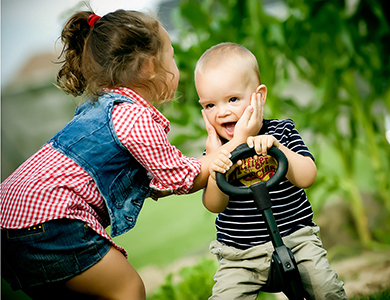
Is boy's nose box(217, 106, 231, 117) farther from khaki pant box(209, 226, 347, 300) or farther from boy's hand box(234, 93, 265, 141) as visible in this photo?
khaki pant box(209, 226, 347, 300)

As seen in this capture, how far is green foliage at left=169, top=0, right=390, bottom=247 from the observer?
2311 millimetres

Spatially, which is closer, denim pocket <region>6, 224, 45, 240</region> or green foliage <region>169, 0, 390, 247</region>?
denim pocket <region>6, 224, 45, 240</region>

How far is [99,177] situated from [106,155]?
0.23 feet

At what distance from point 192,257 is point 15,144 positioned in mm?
2385

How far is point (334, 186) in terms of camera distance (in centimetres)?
245

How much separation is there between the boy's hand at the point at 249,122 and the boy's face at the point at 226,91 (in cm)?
6

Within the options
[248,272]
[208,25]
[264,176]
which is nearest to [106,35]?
[264,176]

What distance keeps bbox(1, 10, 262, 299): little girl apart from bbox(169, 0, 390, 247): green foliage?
1017 millimetres

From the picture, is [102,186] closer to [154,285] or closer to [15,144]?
[154,285]

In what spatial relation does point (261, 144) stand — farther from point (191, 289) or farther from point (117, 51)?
point (191, 289)

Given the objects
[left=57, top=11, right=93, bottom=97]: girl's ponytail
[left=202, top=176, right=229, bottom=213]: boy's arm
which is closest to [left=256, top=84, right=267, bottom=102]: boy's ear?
[left=202, top=176, right=229, bottom=213]: boy's arm

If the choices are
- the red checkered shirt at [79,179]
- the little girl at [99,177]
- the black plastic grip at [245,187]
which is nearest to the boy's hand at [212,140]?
the little girl at [99,177]

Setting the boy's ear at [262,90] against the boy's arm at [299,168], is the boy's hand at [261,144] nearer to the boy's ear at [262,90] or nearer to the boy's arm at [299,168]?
the boy's arm at [299,168]

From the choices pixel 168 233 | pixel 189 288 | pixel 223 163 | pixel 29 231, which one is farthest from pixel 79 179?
pixel 168 233
